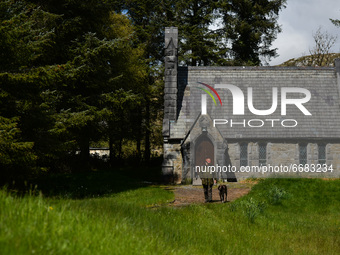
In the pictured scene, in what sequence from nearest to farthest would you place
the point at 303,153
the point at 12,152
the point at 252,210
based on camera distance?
the point at 252,210, the point at 12,152, the point at 303,153

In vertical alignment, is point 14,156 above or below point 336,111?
below

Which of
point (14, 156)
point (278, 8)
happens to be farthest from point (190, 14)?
point (14, 156)

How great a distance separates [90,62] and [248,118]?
11478 millimetres

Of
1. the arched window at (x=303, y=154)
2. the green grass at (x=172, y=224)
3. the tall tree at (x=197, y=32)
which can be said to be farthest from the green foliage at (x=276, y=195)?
the tall tree at (x=197, y=32)

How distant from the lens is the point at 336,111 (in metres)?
28.8

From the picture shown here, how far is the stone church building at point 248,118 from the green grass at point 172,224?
25.9ft

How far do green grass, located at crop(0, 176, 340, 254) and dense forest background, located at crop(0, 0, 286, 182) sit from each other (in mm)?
4727

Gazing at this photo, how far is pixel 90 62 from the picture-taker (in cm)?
2548

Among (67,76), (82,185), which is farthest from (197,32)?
(82,185)

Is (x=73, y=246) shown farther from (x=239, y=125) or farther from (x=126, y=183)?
(x=239, y=125)

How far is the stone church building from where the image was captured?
2630 cm

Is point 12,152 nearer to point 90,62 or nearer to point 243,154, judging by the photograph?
point 90,62

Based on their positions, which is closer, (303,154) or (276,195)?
(276,195)

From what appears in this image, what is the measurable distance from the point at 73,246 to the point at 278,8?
140ft
